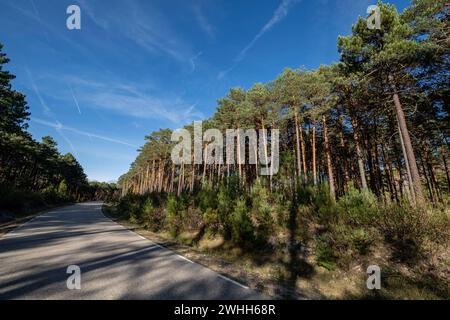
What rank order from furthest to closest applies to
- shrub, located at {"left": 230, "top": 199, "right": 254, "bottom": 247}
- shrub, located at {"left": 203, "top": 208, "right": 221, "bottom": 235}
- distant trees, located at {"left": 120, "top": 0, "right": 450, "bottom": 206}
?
distant trees, located at {"left": 120, "top": 0, "right": 450, "bottom": 206} < shrub, located at {"left": 203, "top": 208, "right": 221, "bottom": 235} < shrub, located at {"left": 230, "top": 199, "right": 254, "bottom": 247}

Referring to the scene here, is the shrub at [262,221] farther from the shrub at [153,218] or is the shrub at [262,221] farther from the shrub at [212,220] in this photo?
the shrub at [153,218]

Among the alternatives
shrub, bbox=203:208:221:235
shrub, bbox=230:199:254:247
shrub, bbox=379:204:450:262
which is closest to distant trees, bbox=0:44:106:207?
shrub, bbox=203:208:221:235

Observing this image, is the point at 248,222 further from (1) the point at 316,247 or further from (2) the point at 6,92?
(2) the point at 6,92

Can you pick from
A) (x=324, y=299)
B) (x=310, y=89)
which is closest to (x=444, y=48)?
(x=310, y=89)

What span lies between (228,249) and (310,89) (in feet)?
50.2

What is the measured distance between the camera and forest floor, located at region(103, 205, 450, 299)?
5.09 metres

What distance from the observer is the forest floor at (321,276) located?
509 cm

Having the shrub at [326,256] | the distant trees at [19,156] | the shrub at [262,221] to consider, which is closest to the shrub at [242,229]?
the shrub at [262,221]

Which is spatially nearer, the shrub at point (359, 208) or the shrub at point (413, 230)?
the shrub at point (413, 230)

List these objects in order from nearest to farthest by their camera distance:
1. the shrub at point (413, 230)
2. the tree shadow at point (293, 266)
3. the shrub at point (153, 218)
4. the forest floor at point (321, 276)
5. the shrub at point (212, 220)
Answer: the forest floor at point (321, 276), the tree shadow at point (293, 266), the shrub at point (413, 230), the shrub at point (212, 220), the shrub at point (153, 218)

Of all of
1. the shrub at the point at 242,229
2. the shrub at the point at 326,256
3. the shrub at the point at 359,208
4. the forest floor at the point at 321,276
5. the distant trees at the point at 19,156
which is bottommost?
the forest floor at the point at 321,276

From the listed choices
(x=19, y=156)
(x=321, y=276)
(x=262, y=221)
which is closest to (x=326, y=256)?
(x=321, y=276)

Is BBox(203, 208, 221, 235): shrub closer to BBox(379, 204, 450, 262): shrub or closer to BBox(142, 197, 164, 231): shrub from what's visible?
BBox(142, 197, 164, 231): shrub
